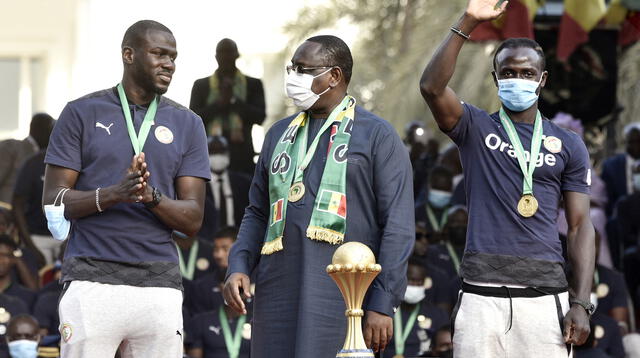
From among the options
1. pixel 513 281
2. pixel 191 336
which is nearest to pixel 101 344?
pixel 513 281

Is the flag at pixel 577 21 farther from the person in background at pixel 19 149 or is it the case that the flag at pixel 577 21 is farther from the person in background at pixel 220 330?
the person in background at pixel 19 149

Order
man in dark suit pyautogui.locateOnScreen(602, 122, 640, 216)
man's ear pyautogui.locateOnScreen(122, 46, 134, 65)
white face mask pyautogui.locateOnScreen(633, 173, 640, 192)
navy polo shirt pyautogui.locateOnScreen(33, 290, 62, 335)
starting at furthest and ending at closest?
man in dark suit pyautogui.locateOnScreen(602, 122, 640, 216) → white face mask pyautogui.locateOnScreen(633, 173, 640, 192) → navy polo shirt pyautogui.locateOnScreen(33, 290, 62, 335) → man's ear pyautogui.locateOnScreen(122, 46, 134, 65)

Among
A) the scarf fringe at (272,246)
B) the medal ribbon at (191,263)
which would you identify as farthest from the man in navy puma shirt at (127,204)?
the medal ribbon at (191,263)

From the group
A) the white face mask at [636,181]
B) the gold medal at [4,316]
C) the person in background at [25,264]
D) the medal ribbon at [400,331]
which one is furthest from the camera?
the white face mask at [636,181]

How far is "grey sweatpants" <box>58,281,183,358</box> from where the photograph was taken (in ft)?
19.3

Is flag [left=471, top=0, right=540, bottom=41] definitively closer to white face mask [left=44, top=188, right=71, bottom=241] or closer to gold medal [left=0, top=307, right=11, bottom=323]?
gold medal [left=0, top=307, right=11, bottom=323]

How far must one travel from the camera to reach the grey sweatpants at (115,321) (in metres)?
5.88

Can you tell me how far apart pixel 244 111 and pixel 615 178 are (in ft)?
12.0

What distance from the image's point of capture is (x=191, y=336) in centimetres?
1112

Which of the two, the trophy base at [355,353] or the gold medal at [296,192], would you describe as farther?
the gold medal at [296,192]

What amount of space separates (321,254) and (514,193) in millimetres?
1017

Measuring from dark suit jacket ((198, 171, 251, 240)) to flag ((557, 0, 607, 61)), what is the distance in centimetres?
349

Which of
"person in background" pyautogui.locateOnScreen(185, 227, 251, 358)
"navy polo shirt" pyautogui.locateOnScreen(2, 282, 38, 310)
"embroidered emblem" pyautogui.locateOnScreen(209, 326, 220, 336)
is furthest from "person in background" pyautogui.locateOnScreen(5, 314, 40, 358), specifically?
"embroidered emblem" pyautogui.locateOnScreen(209, 326, 220, 336)

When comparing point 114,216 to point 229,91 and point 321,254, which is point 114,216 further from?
point 229,91
